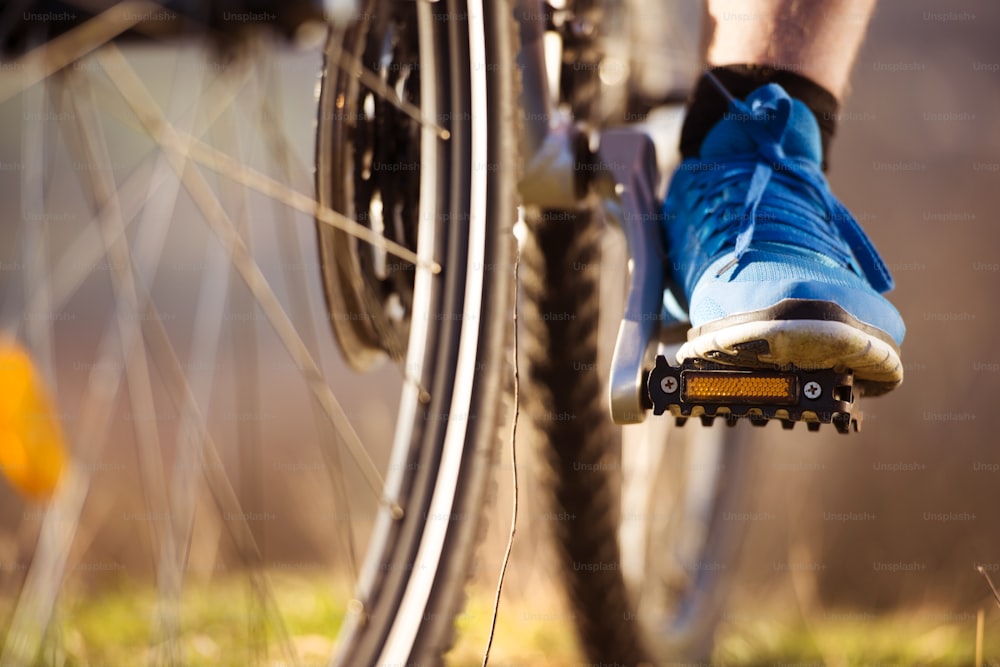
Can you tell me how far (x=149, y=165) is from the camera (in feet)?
8.66

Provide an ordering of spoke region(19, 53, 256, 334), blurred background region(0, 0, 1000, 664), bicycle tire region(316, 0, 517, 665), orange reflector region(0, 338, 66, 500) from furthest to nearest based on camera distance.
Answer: blurred background region(0, 0, 1000, 664) → orange reflector region(0, 338, 66, 500) → spoke region(19, 53, 256, 334) → bicycle tire region(316, 0, 517, 665)

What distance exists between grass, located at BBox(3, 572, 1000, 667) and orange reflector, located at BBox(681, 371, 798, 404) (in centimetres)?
59

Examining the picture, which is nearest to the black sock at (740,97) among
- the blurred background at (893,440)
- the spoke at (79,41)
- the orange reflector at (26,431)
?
the spoke at (79,41)

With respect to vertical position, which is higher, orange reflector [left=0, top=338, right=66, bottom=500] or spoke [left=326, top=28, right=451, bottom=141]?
spoke [left=326, top=28, right=451, bottom=141]

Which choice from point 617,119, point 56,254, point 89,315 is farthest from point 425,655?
point 89,315

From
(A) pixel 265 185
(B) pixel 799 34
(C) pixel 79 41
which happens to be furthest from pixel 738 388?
(C) pixel 79 41

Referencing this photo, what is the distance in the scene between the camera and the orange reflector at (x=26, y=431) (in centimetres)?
161

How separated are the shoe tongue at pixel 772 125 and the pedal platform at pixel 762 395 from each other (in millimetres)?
195

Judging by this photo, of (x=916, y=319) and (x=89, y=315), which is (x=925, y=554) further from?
(x=89, y=315)

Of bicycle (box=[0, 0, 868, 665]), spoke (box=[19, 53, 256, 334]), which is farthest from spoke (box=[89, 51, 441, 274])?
spoke (box=[19, 53, 256, 334])

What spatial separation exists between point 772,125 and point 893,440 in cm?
157

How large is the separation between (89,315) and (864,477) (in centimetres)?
210

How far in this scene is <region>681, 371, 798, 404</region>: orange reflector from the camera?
573mm

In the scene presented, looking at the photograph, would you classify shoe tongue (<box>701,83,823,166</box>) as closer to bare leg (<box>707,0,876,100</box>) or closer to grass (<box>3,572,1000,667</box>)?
bare leg (<box>707,0,876,100</box>)
